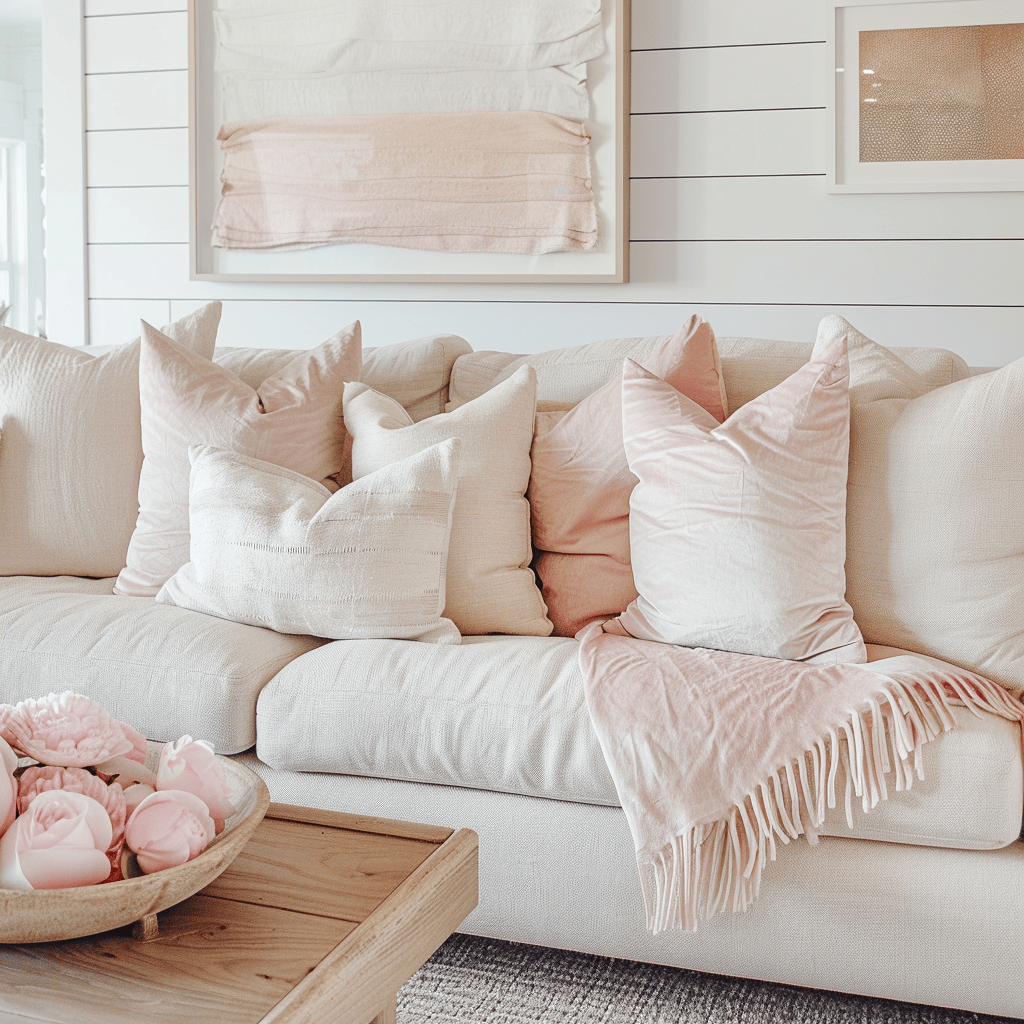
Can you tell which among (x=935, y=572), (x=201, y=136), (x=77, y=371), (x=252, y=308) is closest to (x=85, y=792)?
(x=935, y=572)

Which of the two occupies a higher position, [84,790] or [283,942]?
[84,790]

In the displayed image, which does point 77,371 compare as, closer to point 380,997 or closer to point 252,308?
point 252,308

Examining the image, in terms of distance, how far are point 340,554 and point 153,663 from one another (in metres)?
0.31

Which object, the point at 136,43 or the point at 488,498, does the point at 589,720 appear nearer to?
the point at 488,498

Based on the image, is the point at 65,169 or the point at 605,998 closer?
the point at 605,998

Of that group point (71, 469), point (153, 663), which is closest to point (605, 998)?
point (153, 663)

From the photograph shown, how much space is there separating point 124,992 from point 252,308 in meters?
2.31

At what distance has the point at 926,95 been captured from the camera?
2.39 metres

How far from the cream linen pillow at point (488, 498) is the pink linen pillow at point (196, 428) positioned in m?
0.14

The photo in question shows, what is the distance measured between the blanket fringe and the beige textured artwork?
4.90ft

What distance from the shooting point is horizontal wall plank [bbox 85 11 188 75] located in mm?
2928

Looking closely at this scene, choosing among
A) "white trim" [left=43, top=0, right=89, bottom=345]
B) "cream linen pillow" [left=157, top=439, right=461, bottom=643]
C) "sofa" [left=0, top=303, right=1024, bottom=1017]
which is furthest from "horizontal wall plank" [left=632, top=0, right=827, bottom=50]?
"white trim" [left=43, top=0, right=89, bottom=345]

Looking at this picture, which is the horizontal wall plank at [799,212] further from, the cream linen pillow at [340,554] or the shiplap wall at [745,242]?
the cream linen pillow at [340,554]

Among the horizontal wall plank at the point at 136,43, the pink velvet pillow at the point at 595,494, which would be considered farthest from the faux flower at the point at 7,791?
the horizontal wall plank at the point at 136,43
